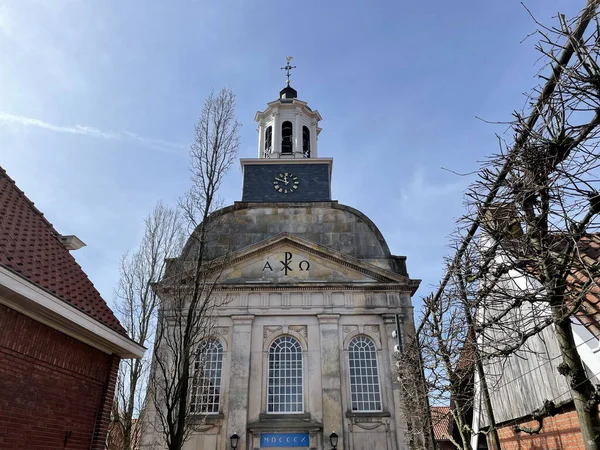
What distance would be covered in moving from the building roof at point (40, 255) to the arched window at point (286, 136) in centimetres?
1657

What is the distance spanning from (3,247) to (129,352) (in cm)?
346

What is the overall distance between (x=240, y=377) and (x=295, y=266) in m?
5.05

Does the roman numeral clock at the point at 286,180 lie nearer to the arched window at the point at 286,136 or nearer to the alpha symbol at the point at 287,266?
the arched window at the point at 286,136

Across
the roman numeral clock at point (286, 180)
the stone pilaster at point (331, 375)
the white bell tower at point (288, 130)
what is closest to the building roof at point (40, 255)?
the stone pilaster at point (331, 375)

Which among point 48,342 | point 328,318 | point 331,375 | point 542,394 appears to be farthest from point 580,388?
point 328,318

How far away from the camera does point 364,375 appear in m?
16.3

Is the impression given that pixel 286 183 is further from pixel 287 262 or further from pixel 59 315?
pixel 59 315

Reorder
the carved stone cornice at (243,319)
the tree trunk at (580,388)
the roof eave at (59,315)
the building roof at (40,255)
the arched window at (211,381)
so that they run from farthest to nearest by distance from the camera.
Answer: the carved stone cornice at (243,319) < the arched window at (211,381) < the building roof at (40,255) < the roof eave at (59,315) < the tree trunk at (580,388)

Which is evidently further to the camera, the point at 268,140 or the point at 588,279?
the point at 268,140

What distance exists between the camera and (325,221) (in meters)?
20.1

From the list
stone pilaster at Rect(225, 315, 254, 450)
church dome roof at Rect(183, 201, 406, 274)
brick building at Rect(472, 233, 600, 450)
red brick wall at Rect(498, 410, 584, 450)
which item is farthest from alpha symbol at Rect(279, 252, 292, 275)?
red brick wall at Rect(498, 410, 584, 450)

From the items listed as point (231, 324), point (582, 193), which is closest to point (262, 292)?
point (231, 324)

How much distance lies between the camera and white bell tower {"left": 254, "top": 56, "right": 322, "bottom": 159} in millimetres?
24219

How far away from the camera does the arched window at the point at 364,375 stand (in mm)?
15805
